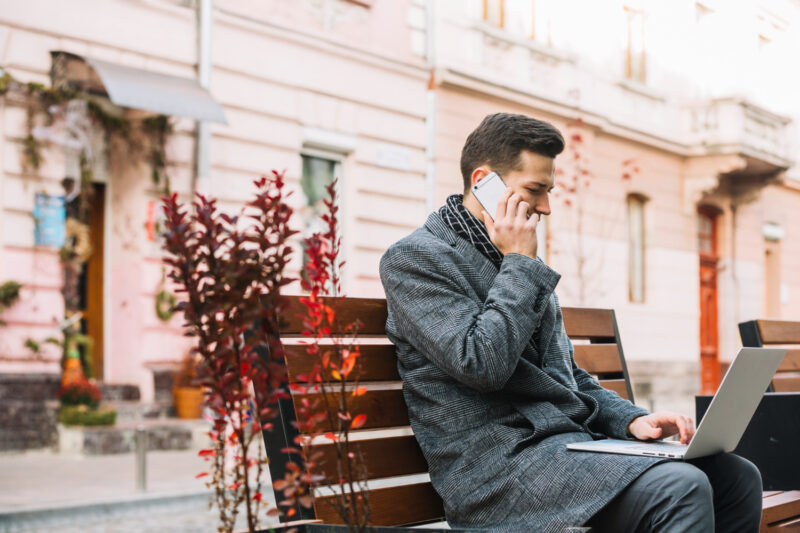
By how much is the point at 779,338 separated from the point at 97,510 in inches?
213

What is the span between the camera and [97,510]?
25.9ft

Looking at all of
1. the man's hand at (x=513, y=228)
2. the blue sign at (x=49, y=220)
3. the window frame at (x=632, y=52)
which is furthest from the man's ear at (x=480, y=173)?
the window frame at (x=632, y=52)

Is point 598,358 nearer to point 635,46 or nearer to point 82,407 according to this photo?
point 82,407

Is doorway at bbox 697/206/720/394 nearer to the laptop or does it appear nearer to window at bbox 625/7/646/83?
window at bbox 625/7/646/83

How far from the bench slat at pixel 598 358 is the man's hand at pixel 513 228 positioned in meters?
1.02

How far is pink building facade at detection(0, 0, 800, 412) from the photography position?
1166 centimetres

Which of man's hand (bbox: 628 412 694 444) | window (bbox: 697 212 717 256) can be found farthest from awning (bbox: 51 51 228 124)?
window (bbox: 697 212 717 256)

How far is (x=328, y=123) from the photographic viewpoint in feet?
46.0

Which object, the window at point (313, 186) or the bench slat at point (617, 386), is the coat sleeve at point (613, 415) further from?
the window at point (313, 186)

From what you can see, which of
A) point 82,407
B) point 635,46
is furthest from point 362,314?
point 635,46

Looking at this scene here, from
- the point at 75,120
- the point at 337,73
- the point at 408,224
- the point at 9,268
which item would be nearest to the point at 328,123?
the point at 337,73

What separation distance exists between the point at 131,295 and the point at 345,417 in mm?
10724

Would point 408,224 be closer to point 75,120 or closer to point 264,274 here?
point 75,120

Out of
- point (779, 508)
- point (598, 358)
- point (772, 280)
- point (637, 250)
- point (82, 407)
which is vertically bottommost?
point (82, 407)
